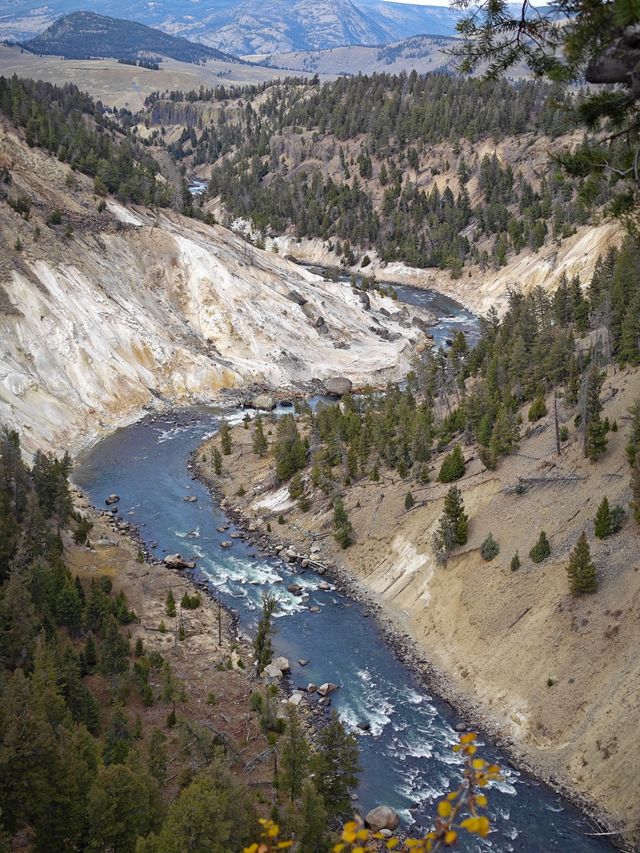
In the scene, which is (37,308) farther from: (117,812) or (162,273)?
(117,812)

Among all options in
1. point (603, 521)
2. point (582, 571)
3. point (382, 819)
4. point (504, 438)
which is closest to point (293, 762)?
point (382, 819)

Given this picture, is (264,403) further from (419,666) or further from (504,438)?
(419,666)

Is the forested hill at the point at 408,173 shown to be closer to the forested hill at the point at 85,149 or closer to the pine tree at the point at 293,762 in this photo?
the forested hill at the point at 85,149

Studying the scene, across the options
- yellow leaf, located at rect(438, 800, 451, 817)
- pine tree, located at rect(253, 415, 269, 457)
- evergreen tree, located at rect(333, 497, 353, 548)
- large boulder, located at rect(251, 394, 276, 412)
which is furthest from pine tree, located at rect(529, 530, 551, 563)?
large boulder, located at rect(251, 394, 276, 412)

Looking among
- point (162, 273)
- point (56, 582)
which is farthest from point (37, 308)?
point (56, 582)

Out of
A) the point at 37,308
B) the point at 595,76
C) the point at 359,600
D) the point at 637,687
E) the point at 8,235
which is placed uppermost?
the point at 595,76

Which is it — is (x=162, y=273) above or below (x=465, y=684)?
above

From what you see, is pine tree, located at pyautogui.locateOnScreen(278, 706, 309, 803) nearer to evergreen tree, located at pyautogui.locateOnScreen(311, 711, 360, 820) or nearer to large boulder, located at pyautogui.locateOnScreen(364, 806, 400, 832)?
evergreen tree, located at pyautogui.locateOnScreen(311, 711, 360, 820)

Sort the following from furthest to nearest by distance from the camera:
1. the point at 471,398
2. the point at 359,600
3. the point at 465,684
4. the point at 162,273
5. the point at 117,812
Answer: the point at 162,273, the point at 471,398, the point at 359,600, the point at 465,684, the point at 117,812
